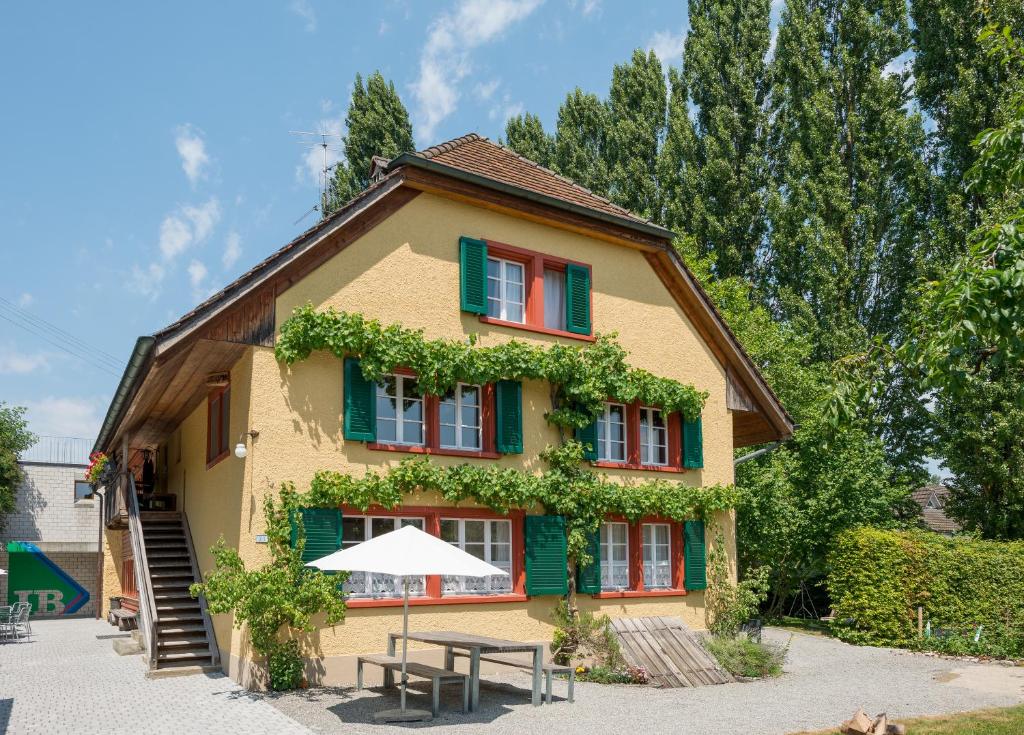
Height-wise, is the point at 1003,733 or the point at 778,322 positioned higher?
the point at 778,322

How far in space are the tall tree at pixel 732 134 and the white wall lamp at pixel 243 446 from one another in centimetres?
2030

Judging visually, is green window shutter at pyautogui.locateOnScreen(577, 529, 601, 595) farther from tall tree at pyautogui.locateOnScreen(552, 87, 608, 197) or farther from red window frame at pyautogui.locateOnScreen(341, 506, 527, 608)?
tall tree at pyautogui.locateOnScreen(552, 87, 608, 197)

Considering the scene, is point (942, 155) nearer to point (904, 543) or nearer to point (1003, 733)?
point (904, 543)

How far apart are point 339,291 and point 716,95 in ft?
68.3

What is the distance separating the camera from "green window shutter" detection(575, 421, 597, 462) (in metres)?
15.5

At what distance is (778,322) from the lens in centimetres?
2992

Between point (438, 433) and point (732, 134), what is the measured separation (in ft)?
65.6

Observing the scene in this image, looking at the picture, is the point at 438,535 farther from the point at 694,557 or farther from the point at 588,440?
the point at 694,557

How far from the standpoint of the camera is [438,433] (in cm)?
1409

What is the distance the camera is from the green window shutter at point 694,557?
54.4 ft

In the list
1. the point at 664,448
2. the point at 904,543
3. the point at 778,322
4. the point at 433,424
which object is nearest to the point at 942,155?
the point at 778,322

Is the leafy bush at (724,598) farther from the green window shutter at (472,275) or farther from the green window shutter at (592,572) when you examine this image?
the green window shutter at (472,275)

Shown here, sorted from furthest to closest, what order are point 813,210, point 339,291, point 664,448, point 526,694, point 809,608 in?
point 813,210
point 809,608
point 664,448
point 339,291
point 526,694

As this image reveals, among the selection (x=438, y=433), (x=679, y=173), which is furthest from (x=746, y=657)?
(x=679, y=173)
